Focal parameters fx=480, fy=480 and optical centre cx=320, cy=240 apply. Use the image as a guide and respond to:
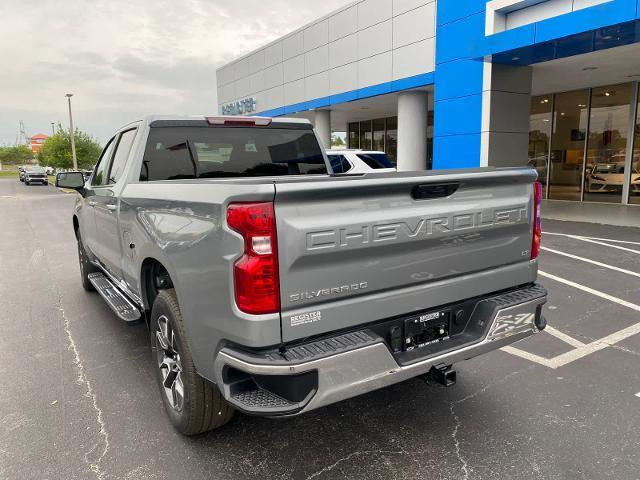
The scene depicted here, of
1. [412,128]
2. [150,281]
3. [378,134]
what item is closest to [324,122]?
[378,134]

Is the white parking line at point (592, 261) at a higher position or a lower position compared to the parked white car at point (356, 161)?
lower

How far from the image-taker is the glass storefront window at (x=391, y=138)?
26828mm

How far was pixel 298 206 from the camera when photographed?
7.24 ft

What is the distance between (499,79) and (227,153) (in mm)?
11287

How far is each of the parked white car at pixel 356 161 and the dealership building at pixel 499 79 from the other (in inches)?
162

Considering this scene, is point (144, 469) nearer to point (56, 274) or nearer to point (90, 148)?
point (56, 274)

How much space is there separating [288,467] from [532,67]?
13.8 meters

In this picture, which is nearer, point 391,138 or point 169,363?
point 169,363

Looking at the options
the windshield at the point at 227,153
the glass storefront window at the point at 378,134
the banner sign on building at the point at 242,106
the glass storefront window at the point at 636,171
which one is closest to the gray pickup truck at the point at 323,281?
the windshield at the point at 227,153

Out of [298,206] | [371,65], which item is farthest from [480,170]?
[371,65]

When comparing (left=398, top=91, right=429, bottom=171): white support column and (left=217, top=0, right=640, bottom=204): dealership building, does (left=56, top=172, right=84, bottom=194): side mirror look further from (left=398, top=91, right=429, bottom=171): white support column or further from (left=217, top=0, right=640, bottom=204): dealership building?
(left=398, top=91, right=429, bottom=171): white support column

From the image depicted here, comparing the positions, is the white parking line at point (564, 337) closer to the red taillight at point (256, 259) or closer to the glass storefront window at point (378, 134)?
the red taillight at point (256, 259)

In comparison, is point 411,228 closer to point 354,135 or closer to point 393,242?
point 393,242

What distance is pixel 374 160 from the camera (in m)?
11.0
